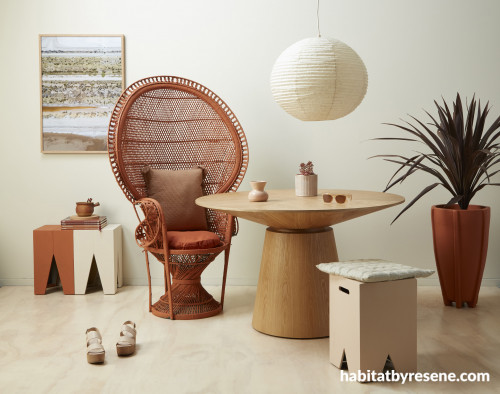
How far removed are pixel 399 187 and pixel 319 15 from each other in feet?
4.31

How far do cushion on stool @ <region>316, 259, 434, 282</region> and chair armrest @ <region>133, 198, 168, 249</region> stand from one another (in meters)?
1.10

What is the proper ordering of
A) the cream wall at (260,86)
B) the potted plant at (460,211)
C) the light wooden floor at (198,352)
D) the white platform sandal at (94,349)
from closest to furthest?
1. the light wooden floor at (198,352)
2. the white platform sandal at (94,349)
3. the potted plant at (460,211)
4. the cream wall at (260,86)

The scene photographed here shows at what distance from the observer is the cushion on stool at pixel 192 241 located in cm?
369

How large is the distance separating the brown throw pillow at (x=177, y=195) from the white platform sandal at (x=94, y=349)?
1045mm

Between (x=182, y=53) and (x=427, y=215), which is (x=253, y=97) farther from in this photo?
(x=427, y=215)

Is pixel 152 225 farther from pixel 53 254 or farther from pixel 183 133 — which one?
pixel 53 254

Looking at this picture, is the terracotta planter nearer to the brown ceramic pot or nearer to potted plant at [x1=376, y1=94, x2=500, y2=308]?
potted plant at [x1=376, y1=94, x2=500, y2=308]

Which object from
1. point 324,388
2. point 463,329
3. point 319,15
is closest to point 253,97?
point 319,15

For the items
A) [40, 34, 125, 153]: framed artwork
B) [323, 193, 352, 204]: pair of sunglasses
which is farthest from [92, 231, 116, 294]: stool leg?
[323, 193, 352, 204]: pair of sunglasses

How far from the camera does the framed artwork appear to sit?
14.7 feet

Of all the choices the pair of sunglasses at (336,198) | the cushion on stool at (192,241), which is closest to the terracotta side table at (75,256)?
the cushion on stool at (192,241)

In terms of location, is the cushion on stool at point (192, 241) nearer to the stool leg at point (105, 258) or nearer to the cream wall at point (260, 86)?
the stool leg at point (105, 258)

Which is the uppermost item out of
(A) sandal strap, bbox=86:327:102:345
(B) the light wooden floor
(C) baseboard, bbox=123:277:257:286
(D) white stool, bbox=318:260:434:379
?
(D) white stool, bbox=318:260:434:379

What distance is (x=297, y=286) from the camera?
11.0ft
